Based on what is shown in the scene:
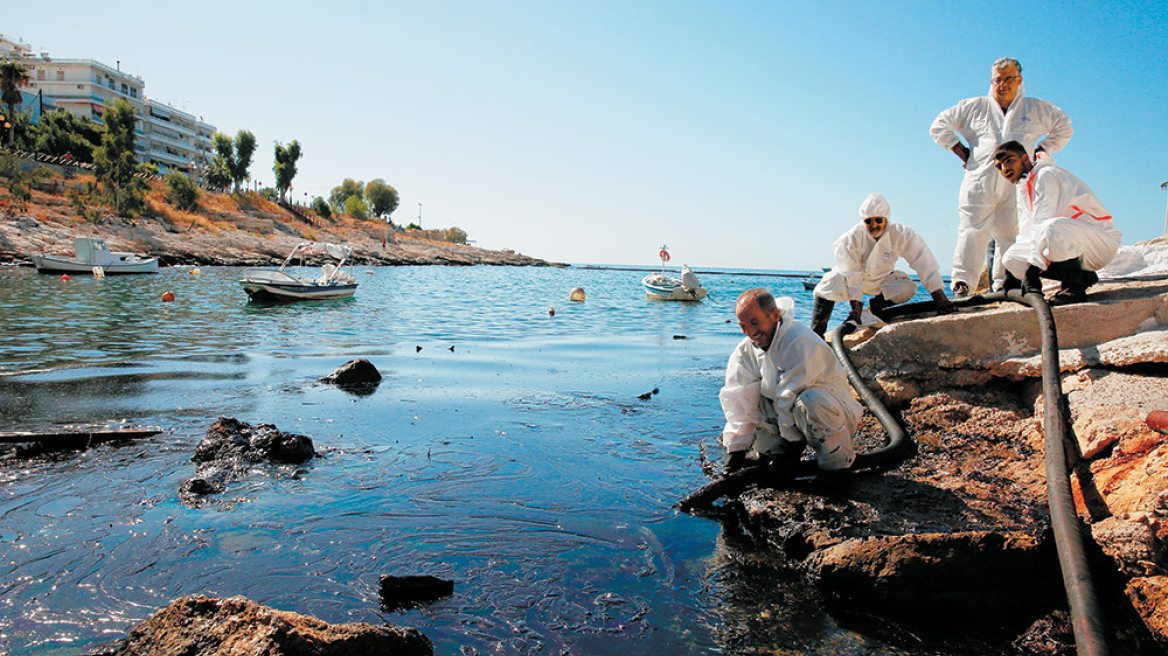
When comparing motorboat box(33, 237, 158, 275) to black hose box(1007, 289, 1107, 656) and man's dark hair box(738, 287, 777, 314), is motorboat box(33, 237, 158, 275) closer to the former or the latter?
man's dark hair box(738, 287, 777, 314)

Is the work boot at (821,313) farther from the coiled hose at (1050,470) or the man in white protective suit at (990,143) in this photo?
the man in white protective suit at (990,143)

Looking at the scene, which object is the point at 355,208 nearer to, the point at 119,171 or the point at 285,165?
the point at 285,165

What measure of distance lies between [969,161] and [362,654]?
24.7ft

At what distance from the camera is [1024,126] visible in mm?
6707

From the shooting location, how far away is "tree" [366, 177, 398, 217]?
10838 cm

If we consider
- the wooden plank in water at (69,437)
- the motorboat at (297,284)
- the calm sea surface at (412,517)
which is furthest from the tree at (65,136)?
the wooden plank in water at (69,437)

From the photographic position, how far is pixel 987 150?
23.0ft

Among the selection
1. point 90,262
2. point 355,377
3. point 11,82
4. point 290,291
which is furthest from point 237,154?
point 355,377

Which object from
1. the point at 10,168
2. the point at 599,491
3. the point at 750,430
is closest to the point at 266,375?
the point at 599,491

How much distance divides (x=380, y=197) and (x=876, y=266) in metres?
109

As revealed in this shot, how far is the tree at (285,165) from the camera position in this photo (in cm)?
8625

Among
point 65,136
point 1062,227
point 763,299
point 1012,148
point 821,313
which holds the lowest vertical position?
point 821,313

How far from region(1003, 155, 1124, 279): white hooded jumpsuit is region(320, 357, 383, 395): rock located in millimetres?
8515

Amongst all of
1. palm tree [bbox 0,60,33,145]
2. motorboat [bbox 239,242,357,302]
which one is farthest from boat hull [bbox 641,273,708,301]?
palm tree [bbox 0,60,33,145]
